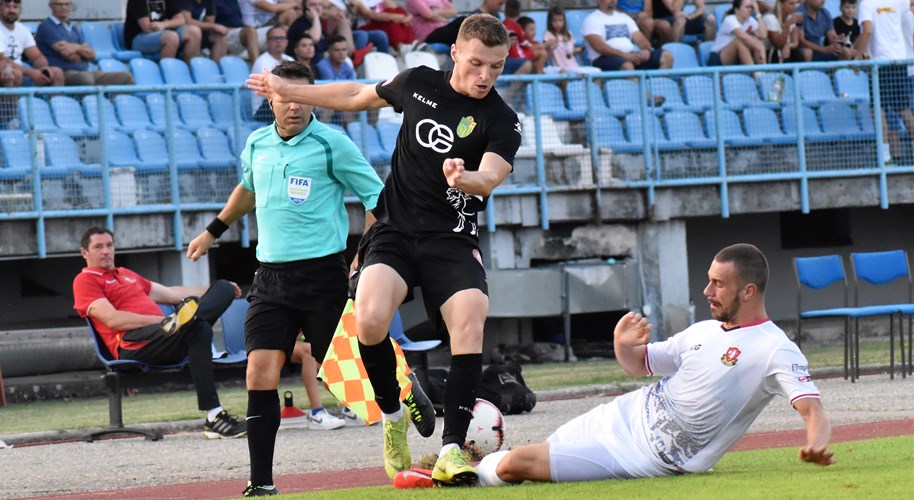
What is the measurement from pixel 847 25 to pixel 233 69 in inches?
348

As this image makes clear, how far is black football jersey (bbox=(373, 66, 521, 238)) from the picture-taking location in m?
7.07

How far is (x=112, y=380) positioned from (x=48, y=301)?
289 inches

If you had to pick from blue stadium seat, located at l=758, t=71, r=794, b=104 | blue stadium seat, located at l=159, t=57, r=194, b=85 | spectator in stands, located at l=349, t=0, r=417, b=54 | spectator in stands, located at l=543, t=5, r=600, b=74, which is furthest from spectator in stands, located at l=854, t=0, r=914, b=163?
blue stadium seat, located at l=159, t=57, r=194, b=85

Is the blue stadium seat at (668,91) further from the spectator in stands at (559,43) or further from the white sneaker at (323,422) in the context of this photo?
the white sneaker at (323,422)

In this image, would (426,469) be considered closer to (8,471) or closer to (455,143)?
(455,143)

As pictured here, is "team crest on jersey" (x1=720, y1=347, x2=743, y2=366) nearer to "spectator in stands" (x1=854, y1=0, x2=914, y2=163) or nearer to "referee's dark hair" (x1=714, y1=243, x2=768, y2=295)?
"referee's dark hair" (x1=714, y1=243, x2=768, y2=295)

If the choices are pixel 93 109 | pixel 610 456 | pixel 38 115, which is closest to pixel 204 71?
pixel 93 109

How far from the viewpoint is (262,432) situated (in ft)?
24.2

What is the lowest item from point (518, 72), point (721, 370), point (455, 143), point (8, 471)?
point (8, 471)

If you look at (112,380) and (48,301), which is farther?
(48,301)

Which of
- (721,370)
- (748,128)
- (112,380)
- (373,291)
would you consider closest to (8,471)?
(112,380)

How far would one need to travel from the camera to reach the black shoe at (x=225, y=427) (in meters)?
11.0

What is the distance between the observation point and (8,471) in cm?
945

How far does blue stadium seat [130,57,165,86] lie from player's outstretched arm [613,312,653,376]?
1175cm
